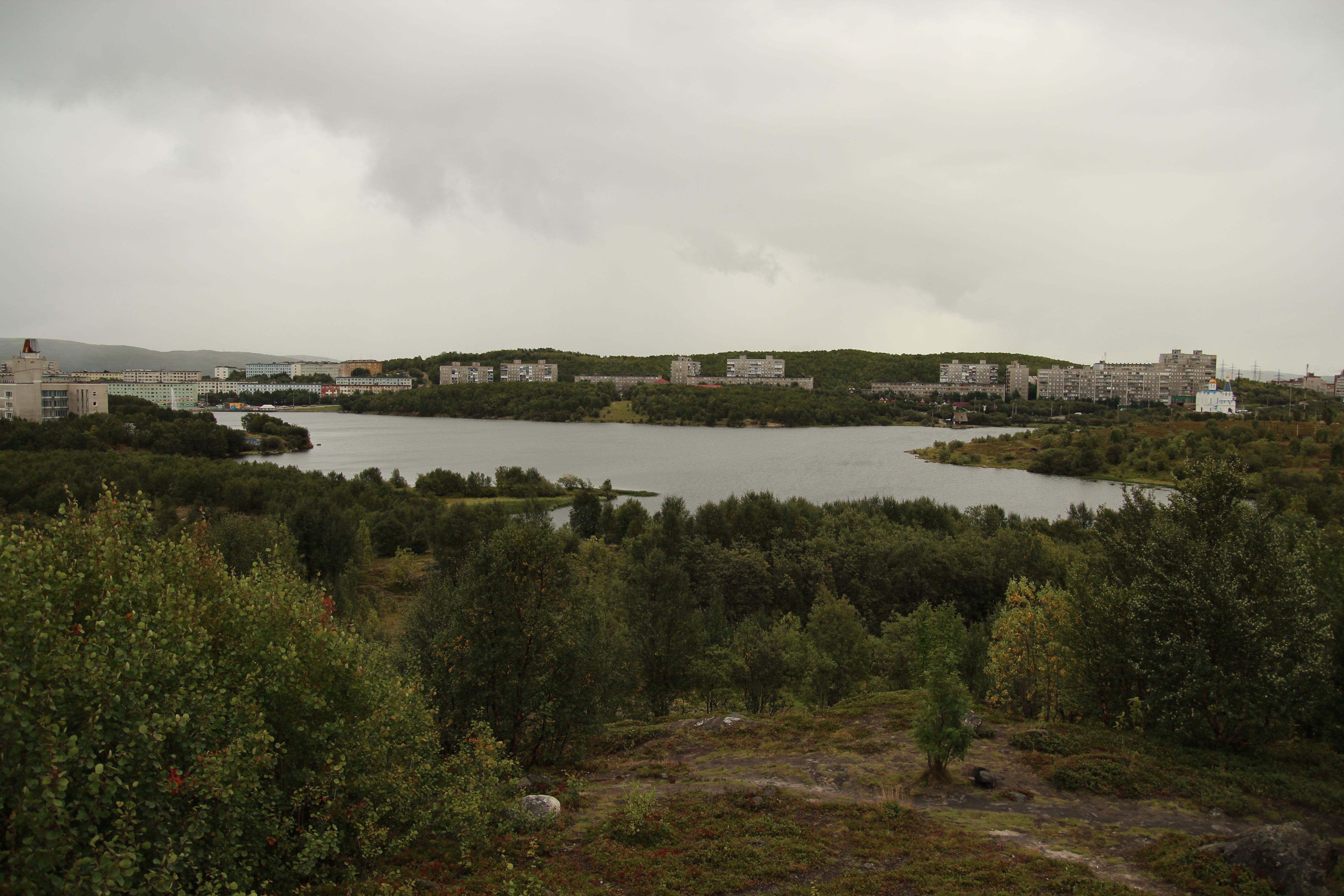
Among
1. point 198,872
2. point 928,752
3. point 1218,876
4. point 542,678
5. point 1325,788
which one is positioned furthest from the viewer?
point 542,678

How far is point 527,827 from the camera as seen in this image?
903cm

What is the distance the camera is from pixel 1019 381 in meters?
166

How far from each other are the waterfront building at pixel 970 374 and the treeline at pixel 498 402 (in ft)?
275

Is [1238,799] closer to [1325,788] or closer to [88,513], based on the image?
[1325,788]

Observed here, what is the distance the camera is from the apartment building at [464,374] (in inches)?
7283

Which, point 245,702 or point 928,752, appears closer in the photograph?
point 245,702

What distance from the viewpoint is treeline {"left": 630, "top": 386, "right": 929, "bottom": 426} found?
131 m

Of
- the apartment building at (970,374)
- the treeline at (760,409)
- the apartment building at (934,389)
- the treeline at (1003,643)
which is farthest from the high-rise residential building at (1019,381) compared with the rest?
the treeline at (1003,643)

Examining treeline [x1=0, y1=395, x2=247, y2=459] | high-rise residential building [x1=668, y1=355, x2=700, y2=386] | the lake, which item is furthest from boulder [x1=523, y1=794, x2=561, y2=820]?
high-rise residential building [x1=668, y1=355, x2=700, y2=386]

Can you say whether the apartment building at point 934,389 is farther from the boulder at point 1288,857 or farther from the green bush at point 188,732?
the green bush at point 188,732

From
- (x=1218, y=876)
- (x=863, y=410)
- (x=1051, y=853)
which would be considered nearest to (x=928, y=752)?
(x=1051, y=853)

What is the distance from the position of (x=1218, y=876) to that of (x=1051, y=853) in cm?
163

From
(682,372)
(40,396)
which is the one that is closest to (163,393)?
(40,396)

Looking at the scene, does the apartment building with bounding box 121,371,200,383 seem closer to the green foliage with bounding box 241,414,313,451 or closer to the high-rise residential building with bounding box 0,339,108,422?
the green foliage with bounding box 241,414,313,451
